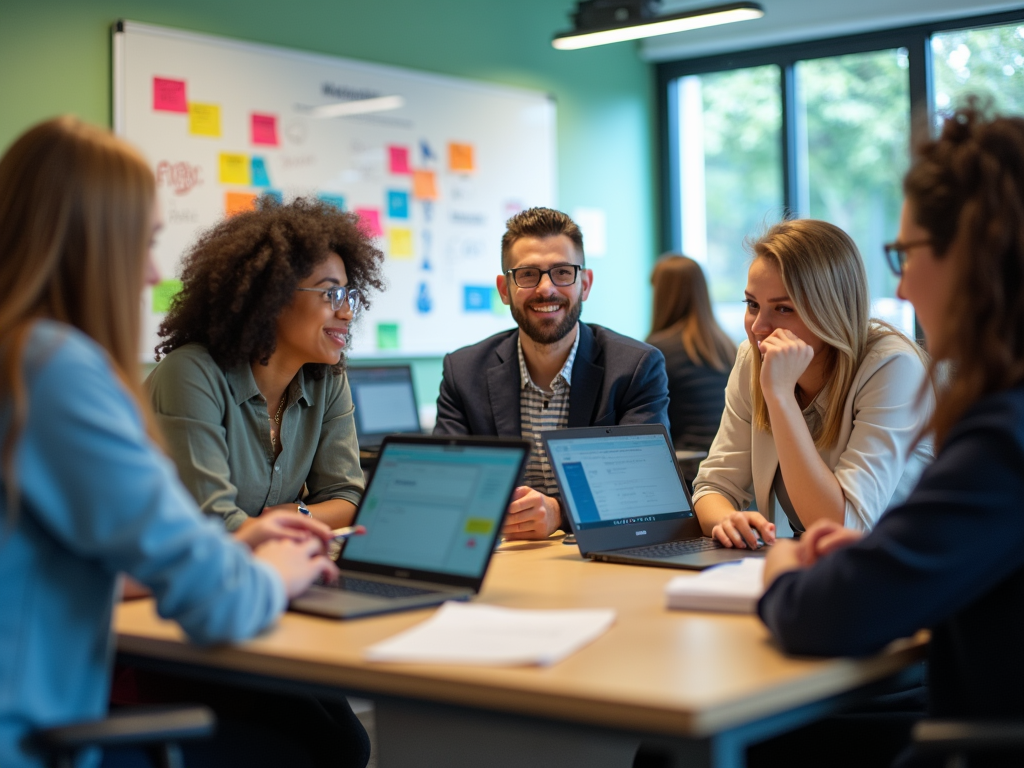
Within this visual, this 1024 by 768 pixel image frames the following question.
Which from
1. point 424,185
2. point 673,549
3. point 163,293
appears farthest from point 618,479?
point 424,185

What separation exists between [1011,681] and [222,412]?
4.62ft

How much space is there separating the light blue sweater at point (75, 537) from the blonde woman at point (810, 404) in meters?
1.10

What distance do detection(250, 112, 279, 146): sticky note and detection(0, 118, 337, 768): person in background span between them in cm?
306

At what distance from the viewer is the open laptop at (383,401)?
406 cm

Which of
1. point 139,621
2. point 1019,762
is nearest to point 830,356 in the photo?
point 1019,762

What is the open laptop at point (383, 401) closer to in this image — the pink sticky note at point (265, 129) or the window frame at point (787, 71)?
the pink sticky note at point (265, 129)

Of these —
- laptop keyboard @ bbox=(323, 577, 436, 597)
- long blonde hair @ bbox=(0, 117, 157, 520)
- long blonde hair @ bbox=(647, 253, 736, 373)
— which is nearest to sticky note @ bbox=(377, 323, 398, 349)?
long blonde hair @ bbox=(647, 253, 736, 373)

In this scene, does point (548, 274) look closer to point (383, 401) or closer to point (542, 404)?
point (542, 404)

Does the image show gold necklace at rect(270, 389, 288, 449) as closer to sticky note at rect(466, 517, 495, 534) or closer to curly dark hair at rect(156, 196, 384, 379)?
curly dark hair at rect(156, 196, 384, 379)

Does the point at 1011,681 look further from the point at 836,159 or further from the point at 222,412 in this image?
the point at 836,159

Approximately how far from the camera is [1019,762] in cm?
119

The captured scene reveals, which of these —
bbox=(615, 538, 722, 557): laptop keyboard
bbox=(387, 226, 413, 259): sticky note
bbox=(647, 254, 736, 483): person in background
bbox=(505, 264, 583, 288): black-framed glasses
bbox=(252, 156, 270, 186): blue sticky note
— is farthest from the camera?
bbox=(387, 226, 413, 259): sticky note

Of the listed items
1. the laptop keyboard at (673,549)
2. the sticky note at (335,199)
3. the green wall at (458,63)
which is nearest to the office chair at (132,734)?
the laptop keyboard at (673,549)

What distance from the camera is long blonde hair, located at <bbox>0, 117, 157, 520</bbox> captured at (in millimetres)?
1244
